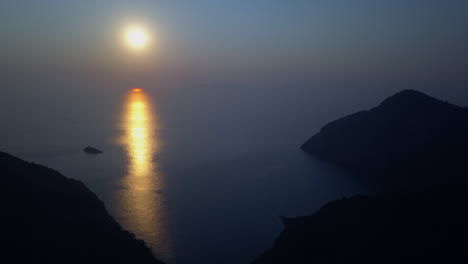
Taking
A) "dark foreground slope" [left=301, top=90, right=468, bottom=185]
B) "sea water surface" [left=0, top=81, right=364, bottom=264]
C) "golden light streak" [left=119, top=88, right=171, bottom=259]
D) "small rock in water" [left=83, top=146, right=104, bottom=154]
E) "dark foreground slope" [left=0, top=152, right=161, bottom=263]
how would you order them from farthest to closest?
1. "small rock in water" [left=83, top=146, right=104, bottom=154]
2. "dark foreground slope" [left=301, top=90, right=468, bottom=185]
3. "sea water surface" [left=0, top=81, right=364, bottom=264]
4. "golden light streak" [left=119, top=88, right=171, bottom=259]
5. "dark foreground slope" [left=0, top=152, right=161, bottom=263]

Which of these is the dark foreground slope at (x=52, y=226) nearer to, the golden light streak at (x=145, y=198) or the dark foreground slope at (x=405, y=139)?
the golden light streak at (x=145, y=198)

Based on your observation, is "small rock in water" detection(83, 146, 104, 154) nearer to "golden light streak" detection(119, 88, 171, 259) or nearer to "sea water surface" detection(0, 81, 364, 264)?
"sea water surface" detection(0, 81, 364, 264)

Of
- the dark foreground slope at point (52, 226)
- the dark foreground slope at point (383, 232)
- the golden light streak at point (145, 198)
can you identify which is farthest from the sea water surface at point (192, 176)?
the dark foreground slope at point (383, 232)

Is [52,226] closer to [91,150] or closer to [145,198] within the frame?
[145,198]

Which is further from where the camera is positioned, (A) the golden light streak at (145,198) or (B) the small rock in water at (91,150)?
(B) the small rock in water at (91,150)

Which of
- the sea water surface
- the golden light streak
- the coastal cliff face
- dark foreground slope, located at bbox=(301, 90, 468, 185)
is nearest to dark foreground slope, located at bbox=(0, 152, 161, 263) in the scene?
the golden light streak
